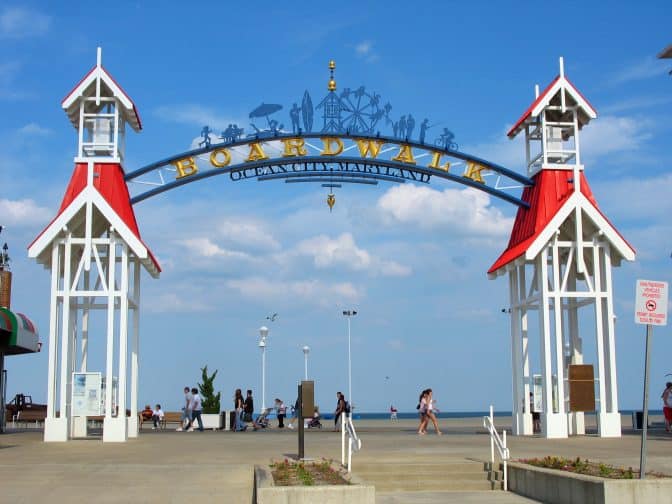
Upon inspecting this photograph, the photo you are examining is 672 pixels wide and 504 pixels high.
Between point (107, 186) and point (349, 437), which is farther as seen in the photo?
point (107, 186)

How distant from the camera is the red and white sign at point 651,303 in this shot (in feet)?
42.1

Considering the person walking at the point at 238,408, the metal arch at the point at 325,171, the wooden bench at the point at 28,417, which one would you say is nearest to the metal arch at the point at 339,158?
the metal arch at the point at 325,171

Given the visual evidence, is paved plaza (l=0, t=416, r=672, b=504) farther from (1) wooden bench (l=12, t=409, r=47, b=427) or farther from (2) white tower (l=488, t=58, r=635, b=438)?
(1) wooden bench (l=12, t=409, r=47, b=427)

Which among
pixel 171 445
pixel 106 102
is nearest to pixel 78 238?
pixel 106 102

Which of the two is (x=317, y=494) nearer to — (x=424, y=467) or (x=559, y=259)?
(x=424, y=467)

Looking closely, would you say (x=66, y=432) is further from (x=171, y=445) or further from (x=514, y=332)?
(x=514, y=332)

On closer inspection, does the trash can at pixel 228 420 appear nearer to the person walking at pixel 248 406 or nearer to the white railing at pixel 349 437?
the person walking at pixel 248 406

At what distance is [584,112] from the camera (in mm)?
27703

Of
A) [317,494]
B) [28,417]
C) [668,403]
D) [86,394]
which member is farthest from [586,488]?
[28,417]

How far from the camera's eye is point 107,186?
85.6 ft

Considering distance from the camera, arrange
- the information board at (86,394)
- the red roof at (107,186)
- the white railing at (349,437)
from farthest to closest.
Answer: the red roof at (107,186)
the information board at (86,394)
the white railing at (349,437)

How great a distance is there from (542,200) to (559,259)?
2280 millimetres

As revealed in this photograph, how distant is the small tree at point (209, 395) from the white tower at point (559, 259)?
16.7m

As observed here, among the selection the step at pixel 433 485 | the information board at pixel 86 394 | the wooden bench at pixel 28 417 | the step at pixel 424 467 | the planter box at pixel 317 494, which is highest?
the information board at pixel 86 394
